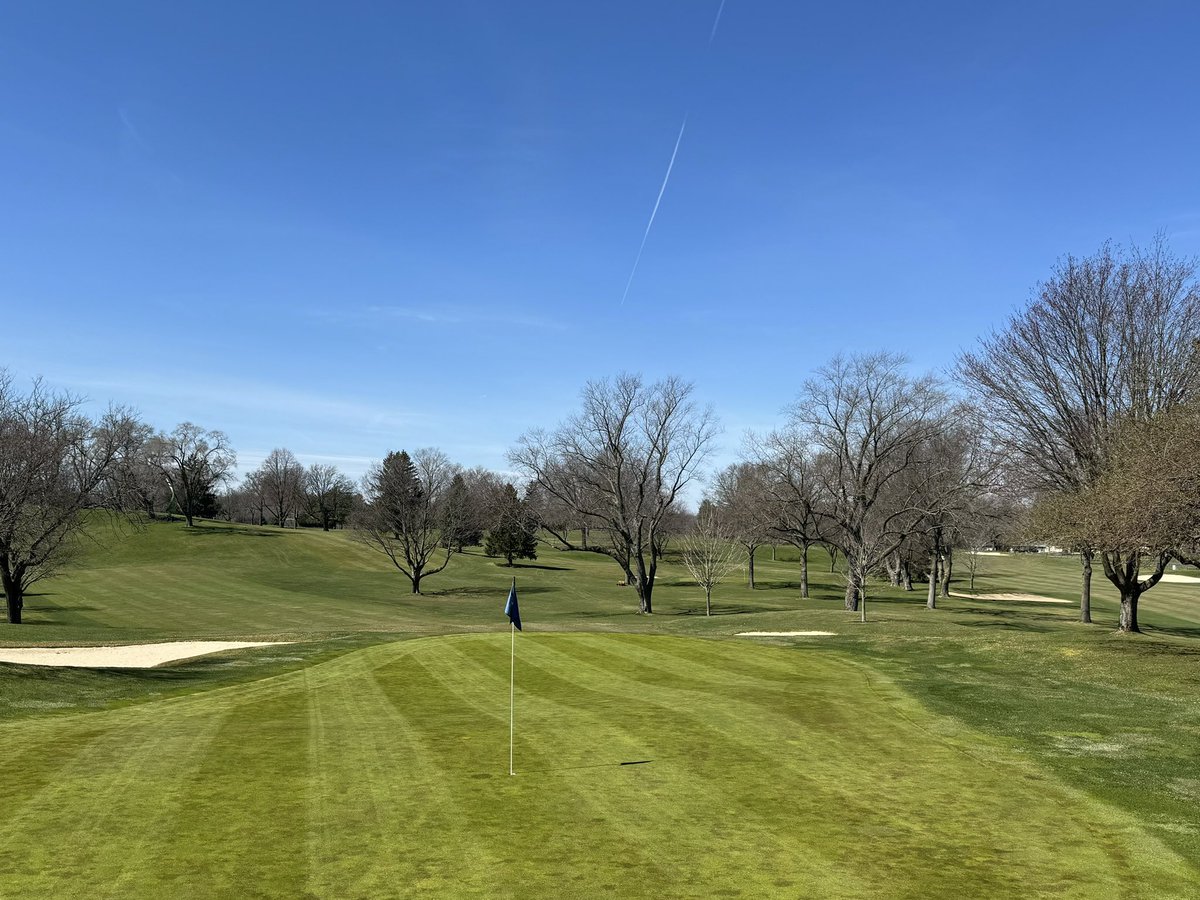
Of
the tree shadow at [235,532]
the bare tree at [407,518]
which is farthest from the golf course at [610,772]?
the tree shadow at [235,532]

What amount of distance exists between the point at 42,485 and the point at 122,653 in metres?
14.5

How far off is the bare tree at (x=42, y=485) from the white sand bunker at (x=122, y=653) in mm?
8946

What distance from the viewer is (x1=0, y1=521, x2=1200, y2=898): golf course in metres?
6.92

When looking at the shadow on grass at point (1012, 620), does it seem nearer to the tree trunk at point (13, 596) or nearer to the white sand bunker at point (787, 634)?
the white sand bunker at point (787, 634)

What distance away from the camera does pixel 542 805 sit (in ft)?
28.3

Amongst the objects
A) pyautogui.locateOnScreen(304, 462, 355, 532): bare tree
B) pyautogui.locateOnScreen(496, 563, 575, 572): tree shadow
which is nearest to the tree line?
pyautogui.locateOnScreen(496, 563, 575, 572): tree shadow

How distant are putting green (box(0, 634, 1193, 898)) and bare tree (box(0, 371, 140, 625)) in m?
26.2

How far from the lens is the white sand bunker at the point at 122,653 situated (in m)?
23.3

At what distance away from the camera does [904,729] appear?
1315 centimetres

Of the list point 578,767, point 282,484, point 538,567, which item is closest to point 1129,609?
point 578,767

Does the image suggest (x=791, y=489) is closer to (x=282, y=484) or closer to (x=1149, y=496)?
(x=1149, y=496)

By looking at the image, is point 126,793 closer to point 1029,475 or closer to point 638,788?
point 638,788

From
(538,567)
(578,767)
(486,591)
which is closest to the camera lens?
(578,767)

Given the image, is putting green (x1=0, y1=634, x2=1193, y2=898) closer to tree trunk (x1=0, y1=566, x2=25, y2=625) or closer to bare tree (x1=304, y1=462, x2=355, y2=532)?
tree trunk (x1=0, y1=566, x2=25, y2=625)
